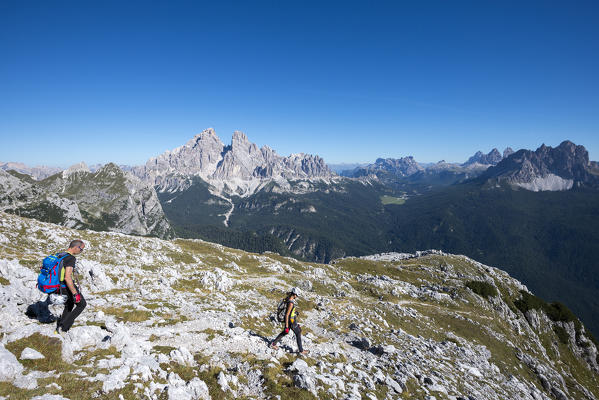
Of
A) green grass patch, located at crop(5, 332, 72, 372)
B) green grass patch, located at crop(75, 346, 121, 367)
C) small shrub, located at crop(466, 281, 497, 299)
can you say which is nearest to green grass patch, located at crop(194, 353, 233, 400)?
green grass patch, located at crop(75, 346, 121, 367)

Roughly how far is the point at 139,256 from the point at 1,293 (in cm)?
3256

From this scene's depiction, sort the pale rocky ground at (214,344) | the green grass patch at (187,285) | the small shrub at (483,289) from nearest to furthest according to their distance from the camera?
the pale rocky ground at (214,344)
the green grass patch at (187,285)
the small shrub at (483,289)

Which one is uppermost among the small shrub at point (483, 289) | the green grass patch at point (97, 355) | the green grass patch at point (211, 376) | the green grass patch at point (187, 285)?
the green grass patch at point (97, 355)

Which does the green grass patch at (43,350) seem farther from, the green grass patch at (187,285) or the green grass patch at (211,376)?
the green grass patch at (187,285)

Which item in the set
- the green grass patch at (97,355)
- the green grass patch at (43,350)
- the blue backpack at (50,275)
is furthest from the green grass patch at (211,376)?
the blue backpack at (50,275)

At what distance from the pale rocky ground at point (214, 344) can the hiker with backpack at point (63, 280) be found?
0.96 meters

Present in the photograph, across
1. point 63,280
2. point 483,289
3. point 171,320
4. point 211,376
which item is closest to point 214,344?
point 211,376

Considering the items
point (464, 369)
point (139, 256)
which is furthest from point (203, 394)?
point (139, 256)

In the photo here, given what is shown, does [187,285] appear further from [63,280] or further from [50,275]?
[50,275]

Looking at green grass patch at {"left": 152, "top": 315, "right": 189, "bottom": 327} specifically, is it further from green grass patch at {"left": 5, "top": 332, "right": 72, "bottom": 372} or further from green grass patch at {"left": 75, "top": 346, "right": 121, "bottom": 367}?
green grass patch at {"left": 5, "top": 332, "right": 72, "bottom": 372}

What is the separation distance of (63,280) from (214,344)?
354 inches

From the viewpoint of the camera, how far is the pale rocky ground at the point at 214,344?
10680 mm

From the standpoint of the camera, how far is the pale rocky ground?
10.7 metres

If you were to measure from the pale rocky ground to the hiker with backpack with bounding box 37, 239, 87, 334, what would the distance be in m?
0.96
